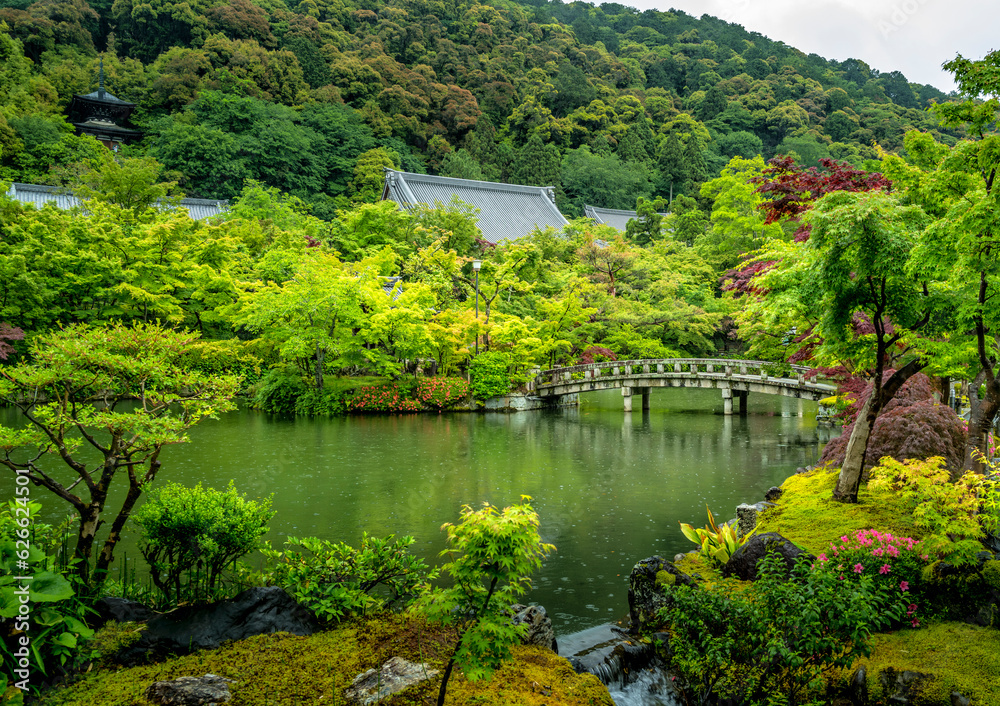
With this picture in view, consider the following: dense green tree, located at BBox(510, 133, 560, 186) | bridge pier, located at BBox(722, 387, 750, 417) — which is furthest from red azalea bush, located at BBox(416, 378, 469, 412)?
dense green tree, located at BBox(510, 133, 560, 186)

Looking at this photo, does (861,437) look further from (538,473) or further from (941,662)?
(538,473)

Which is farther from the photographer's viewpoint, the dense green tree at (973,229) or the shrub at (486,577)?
the dense green tree at (973,229)

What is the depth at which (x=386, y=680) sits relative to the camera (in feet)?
14.1

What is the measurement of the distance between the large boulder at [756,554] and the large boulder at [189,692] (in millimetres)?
4443

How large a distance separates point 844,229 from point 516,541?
4741mm

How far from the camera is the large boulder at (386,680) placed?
4.13 meters

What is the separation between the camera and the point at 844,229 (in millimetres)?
6336

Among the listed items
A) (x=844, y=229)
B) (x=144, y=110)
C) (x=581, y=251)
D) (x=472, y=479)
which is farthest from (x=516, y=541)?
(x=144, y=110)

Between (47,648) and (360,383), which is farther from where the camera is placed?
(360,383)

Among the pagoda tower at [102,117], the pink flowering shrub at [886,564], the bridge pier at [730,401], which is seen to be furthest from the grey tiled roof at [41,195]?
the pink flowering shrub at [886,564]

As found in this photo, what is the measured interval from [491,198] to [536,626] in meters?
34.8

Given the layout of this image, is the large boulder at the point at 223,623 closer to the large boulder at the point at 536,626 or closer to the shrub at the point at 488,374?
the large boulder at the point at 536,626

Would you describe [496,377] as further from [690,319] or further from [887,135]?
[887,135]

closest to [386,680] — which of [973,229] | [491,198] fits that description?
[973,229]
